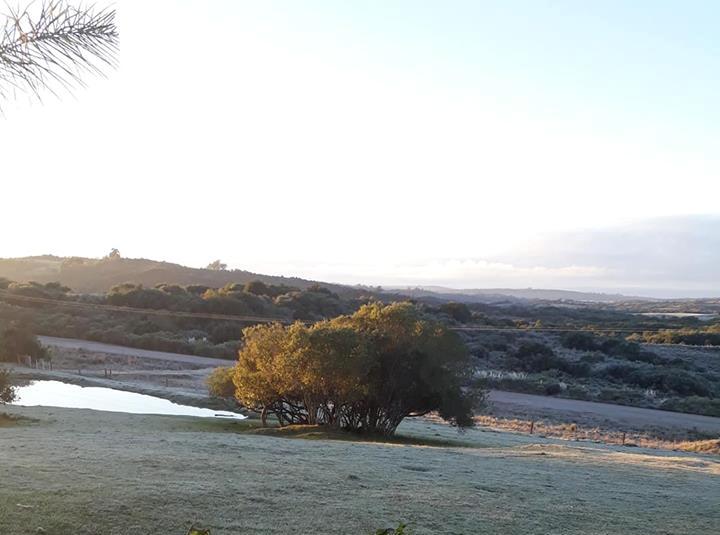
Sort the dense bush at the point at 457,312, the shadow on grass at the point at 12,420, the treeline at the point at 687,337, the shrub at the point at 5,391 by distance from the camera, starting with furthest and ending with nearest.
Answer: the dense bush at the point at 457,312 → the treeline at the point at 687,337 → the shrub at the point at 5,391 → the shadow on grass at the point at 12,420

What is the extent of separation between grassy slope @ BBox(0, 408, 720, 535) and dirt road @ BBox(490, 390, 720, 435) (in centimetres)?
2782

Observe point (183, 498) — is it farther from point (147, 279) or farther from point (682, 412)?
point (147, 279)

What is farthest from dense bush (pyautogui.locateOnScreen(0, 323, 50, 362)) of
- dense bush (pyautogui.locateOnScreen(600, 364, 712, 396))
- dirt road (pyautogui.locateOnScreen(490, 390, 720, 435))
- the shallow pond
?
dense bush (pyautogui.locateOnScreen(600, 364, 712, 396))

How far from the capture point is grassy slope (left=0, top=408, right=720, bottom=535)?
9602 millimetres

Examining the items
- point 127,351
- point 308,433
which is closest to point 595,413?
point 308,433

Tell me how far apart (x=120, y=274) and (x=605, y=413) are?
11941 centimetres

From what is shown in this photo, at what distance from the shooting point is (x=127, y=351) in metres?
69.3

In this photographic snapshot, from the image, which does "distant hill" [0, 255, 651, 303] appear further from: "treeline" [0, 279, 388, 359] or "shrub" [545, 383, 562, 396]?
"shrub" [545, 383, 562, 396]

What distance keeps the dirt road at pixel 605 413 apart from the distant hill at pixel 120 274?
3435 inches

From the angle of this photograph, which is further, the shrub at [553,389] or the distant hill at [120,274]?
the distant hill at [120,274]

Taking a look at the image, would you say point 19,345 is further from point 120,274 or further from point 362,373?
point 120,274

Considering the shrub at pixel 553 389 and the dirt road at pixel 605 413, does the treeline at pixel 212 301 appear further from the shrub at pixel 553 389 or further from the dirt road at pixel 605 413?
the dirt road at pixel 605 413

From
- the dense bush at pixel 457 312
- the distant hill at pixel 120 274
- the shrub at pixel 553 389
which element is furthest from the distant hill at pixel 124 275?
the shrub at pixel 553 389

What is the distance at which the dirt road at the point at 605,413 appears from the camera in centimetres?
4644
